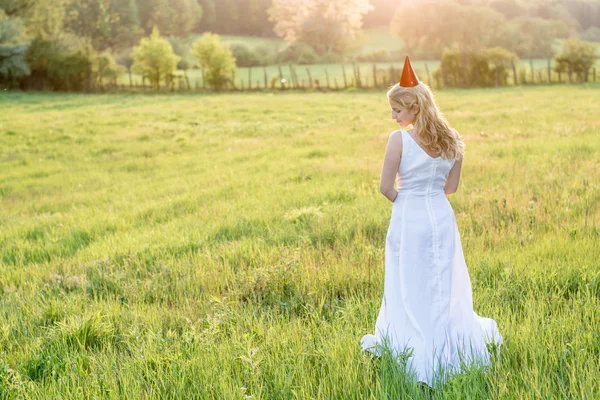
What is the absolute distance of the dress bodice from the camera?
354 cm

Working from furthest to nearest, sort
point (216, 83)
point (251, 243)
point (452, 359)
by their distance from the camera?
point (216, 83) → point (251, 243) → point (452, 359)

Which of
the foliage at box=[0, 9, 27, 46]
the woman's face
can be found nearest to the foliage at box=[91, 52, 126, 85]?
the foliage at box=[0, 9, 27, 46]

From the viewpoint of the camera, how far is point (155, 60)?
5144 centimetres

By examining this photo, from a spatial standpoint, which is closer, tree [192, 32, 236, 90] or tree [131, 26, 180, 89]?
tree [131, 26, 180, 89]

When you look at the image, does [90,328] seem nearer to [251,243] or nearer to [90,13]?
[251,243]

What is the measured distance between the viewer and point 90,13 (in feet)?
257

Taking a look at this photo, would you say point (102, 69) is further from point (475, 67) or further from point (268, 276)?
point (268, 276)

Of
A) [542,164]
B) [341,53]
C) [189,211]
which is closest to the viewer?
[189,211]

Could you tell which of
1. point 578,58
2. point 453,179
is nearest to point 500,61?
point 578,58

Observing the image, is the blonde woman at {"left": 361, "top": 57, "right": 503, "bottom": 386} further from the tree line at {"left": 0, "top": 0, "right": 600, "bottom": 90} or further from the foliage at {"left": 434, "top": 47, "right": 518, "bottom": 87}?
the foliage at {"left": 434, "top": 47, "right": 518, "bottom": 87}

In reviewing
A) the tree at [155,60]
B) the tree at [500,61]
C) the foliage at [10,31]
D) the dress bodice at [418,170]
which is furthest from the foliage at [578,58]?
the foliage at [10,31]

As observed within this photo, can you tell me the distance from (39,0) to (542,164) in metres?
62.4

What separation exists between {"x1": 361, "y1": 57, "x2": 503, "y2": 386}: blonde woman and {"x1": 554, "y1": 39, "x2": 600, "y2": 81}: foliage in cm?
4747

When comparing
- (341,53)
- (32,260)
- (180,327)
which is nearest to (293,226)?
(180,327)
